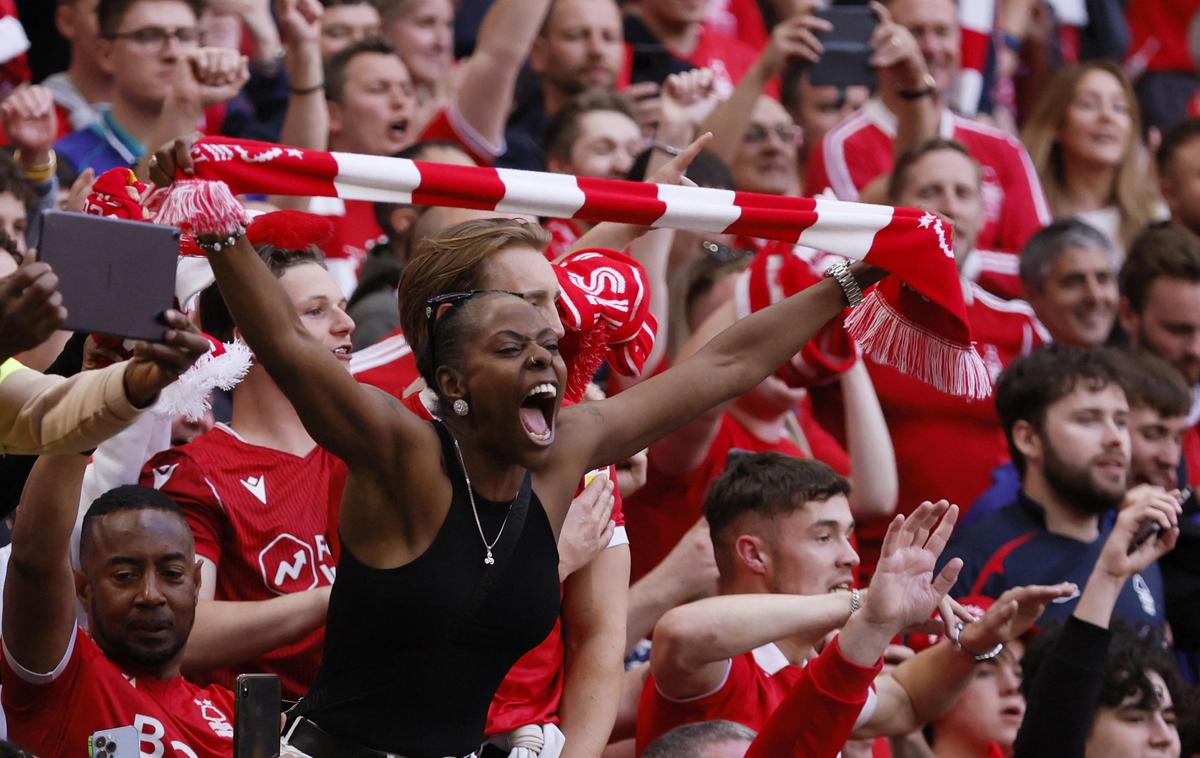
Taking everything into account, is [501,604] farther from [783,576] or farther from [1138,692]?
[1138,692]

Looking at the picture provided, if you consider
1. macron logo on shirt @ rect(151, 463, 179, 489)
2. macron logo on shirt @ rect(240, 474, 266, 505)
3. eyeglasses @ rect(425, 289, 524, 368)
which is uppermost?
eyeglasses @ rect(425, 289, 524, 368)

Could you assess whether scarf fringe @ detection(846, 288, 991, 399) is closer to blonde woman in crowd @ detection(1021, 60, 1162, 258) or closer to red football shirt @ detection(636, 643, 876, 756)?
red football shirt @ detection(636, 643, 876, 756)

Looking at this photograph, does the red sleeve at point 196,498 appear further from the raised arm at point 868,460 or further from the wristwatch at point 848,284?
the raised arm at point 868,460

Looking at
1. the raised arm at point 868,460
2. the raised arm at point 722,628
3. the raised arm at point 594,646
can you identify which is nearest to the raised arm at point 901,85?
the raised arm at point 868,460

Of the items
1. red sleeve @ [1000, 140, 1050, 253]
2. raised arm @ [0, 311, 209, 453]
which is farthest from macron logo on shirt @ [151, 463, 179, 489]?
red sleeve @ [1000, 140, 1050, 253]

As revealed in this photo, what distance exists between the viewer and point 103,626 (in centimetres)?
394

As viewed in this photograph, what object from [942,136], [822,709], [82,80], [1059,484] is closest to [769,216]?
[822,709]

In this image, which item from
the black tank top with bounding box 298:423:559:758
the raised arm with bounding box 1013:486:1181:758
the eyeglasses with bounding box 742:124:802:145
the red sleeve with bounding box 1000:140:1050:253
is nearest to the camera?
the black tank top with bounding box 298:423:559:758

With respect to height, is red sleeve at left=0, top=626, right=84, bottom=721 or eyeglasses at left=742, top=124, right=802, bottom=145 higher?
red sleeve at left=0, top=626, right=84, bottom=721

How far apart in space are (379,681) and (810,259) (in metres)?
2.56

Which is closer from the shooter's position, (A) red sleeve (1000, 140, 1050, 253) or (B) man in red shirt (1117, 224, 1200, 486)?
(B) man in red shirt (1117, 224, 1200, 486)

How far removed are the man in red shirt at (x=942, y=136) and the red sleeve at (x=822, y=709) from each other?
387cm

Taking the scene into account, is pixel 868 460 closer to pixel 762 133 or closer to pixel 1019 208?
pixel 762 133

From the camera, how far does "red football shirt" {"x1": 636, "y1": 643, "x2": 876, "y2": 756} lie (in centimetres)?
438
